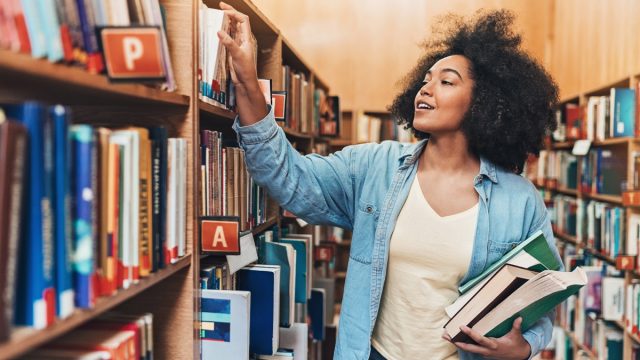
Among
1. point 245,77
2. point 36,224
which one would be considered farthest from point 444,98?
point 36,224

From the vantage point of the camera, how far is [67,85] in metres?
0.79

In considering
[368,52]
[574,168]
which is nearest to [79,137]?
[574,168]

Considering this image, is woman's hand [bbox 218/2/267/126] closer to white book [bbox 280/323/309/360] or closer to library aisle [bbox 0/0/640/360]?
library aisle [bbox 0/0/640/360]

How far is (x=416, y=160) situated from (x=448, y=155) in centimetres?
9

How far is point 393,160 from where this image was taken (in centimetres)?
158

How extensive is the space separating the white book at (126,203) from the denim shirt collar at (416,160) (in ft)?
2.75

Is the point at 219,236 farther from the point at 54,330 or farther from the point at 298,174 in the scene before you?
the point at 54,330

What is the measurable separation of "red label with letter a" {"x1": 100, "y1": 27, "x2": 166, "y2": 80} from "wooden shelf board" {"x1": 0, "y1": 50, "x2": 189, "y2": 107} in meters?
0.03

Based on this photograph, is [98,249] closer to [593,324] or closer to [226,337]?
[226,337]

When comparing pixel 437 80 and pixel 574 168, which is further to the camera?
pixel 574 168

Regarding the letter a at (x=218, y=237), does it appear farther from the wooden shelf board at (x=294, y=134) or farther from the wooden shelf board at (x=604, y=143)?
the wooden shelf board at (x=604, y=143)

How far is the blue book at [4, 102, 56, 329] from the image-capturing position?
69 centimetres

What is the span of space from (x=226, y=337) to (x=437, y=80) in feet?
2.93

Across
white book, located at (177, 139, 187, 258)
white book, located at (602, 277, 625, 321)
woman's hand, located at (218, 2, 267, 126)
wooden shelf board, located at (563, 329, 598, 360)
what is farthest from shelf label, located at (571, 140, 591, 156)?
white book, located at (177, 139, 187, 258)
